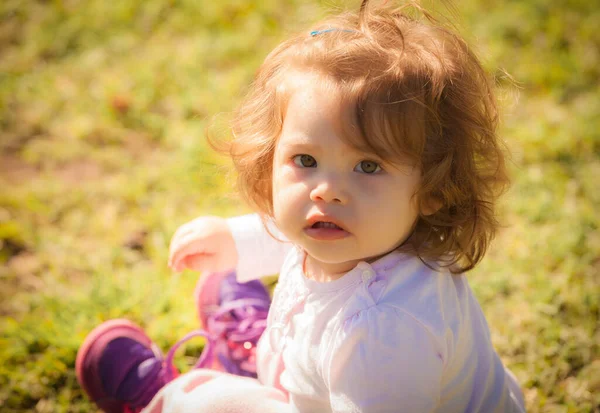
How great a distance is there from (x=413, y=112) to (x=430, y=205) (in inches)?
Result: 10.1

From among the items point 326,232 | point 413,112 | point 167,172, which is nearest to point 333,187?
point 326,232

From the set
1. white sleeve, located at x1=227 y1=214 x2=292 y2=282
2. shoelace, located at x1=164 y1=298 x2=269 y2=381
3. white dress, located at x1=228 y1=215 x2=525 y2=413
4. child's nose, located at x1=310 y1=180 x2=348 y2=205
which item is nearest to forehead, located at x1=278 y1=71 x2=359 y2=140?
child's nose, located at x1=310 y1=180 x2=348 y2=205

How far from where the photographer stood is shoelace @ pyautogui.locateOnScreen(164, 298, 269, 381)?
1946mm

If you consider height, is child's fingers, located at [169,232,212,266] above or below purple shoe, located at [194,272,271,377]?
above

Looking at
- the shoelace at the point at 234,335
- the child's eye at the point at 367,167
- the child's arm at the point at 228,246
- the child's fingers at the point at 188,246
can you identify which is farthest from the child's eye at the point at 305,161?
the shoelace at the point at 234,335

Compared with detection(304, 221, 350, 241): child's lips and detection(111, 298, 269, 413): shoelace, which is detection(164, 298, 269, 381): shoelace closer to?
detection(111, 298, 269, 413): shoelace

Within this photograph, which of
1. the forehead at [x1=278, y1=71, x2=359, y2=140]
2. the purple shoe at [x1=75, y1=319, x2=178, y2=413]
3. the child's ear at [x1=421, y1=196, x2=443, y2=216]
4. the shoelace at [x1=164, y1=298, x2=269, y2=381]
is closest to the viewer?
the forehead at [x1=278, y1=71, x2=359, y2=140]

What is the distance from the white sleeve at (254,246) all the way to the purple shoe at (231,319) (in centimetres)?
17

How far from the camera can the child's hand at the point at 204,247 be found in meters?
1.85

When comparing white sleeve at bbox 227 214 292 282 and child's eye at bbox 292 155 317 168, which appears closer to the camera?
child's eye at bbox 292 155 317 168

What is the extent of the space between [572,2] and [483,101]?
119 inches

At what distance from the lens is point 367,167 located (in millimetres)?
1357

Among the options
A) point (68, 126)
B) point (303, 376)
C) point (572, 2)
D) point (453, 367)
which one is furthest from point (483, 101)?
point (572, 2)

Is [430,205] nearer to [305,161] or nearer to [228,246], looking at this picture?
[305,161]
